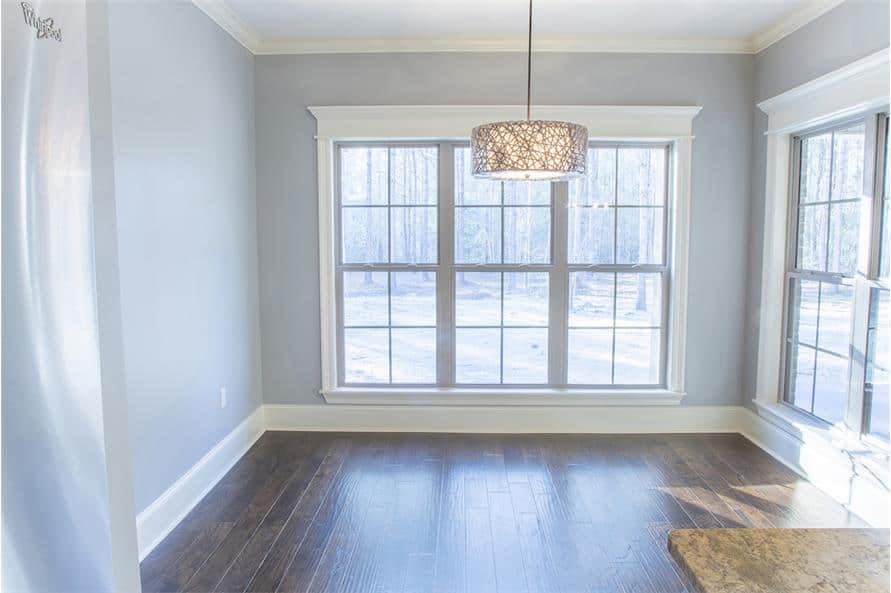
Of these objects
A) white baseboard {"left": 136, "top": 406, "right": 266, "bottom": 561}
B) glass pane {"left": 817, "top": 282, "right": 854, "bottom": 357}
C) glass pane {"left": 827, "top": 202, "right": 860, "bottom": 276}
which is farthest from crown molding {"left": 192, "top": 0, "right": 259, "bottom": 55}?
glass pane {"left": 817, "top": 282, "right": 854, "bottom": 357}

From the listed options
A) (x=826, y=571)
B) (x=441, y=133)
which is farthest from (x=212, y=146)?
(x=826, y=571)

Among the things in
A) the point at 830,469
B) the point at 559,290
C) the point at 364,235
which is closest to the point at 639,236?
the point at 559,290

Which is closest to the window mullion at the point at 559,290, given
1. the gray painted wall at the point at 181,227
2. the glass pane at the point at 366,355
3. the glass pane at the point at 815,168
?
the glass pane at the point at 366,355

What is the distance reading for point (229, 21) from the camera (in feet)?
10.7

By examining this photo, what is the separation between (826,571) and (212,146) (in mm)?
3284

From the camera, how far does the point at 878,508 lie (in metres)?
2.68

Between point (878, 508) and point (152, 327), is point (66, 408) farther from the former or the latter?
point (878, 508)

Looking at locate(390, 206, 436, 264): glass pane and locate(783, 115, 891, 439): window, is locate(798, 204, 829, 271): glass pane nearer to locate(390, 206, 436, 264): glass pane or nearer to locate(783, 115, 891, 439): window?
locate(783, 115, 891, 439): window

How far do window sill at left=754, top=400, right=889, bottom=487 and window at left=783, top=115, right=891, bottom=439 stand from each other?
6 centimetres

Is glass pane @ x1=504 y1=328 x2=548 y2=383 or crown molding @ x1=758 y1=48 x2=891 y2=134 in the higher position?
crown molding @ x1=758 y1=48 x2=891 y2=134

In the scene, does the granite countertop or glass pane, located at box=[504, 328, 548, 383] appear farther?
glass pane, located at box=[504, 328, 548, 383]

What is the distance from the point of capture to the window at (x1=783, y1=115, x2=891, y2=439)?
109 inches

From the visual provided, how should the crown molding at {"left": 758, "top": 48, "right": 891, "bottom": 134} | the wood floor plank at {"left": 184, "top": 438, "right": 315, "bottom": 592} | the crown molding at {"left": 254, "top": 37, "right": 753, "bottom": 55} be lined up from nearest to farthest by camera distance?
the wood floor plank at {"left": 184, "top": 438, "right": 315, "bottom": 592}, the crown molding at {"left": 758, "top": 48, "right": 891, "bottom": 134}, the crown molding at {"left": 254, "top": 37, "right": 753, "bottom": 55}

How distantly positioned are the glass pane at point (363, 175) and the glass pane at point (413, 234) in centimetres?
18
